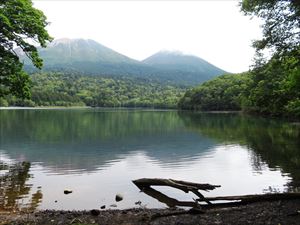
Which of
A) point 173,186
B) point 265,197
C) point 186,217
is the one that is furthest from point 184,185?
point 265,197

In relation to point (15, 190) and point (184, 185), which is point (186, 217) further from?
point (15, 190)

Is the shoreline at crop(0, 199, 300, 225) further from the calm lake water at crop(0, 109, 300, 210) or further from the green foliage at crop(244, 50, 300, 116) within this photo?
the green foliage at crop(244, 50, 300, 116)

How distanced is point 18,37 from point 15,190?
425 inches

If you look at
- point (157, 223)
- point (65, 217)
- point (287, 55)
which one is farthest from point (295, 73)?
point (65, 217)

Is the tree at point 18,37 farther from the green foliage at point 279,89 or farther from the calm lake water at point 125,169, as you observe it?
the green foliage at point 279,89

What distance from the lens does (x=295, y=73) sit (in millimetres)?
22953

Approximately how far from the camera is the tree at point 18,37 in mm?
24953

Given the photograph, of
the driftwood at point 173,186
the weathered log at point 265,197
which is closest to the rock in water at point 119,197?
the driftwood at point 173,186

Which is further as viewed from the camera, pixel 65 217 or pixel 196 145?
pixel 196 145

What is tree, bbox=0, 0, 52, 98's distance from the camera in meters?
25.0

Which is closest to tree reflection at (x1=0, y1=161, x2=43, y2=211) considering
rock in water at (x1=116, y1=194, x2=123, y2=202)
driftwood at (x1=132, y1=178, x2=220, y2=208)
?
rock in water at (x1=116, y1=194, x2=123, y2=202)

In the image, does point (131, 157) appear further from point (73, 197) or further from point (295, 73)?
point (295, 73)

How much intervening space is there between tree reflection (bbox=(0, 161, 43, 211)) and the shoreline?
3.45m

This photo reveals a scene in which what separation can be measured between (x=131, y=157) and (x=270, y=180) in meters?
18.4
